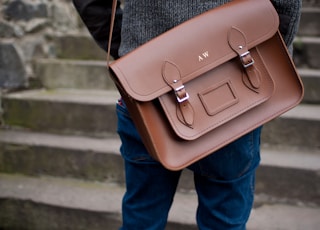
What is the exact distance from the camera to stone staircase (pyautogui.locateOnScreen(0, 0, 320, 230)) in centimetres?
205

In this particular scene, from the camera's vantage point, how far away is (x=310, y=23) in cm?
289

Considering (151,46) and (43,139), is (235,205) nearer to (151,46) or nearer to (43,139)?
(151,46)

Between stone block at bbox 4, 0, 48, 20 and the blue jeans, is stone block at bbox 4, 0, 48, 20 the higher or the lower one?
the lower one

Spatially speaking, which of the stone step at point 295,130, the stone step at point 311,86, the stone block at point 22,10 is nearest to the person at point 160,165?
the stone step at point 295,130

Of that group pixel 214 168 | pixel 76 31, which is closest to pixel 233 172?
pixel 214 168

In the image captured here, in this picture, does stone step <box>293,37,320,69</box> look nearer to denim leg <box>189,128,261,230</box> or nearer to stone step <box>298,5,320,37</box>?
stone step <box>298,5,320,37</box>

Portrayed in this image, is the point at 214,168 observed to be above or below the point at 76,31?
above

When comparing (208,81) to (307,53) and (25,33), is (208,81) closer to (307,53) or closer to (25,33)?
(307,53)

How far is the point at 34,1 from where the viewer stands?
280 centimetres

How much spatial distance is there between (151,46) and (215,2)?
Answer: 0.20m

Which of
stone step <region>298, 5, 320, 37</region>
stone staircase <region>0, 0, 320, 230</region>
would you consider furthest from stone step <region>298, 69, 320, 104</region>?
stone step <region>298, 5, 320, 37</region>

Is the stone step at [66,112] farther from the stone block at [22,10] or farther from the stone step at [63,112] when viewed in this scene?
the stone block at [22,10]

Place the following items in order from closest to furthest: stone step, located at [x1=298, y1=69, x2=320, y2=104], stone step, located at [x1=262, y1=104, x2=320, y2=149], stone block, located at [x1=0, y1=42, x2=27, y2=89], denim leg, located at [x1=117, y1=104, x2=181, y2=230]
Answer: denim leg, located at [x1=117, y1=104, x2=181, y2=230]
stone step, located at [x1=262, y1=104, x2=320, y2=149]
stone step, located at [x1=298, y1=69, x2=320, y2=104]
stone block, located at [x1=0, y1=42, x2=27, y2=89]

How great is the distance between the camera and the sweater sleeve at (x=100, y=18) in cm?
123
